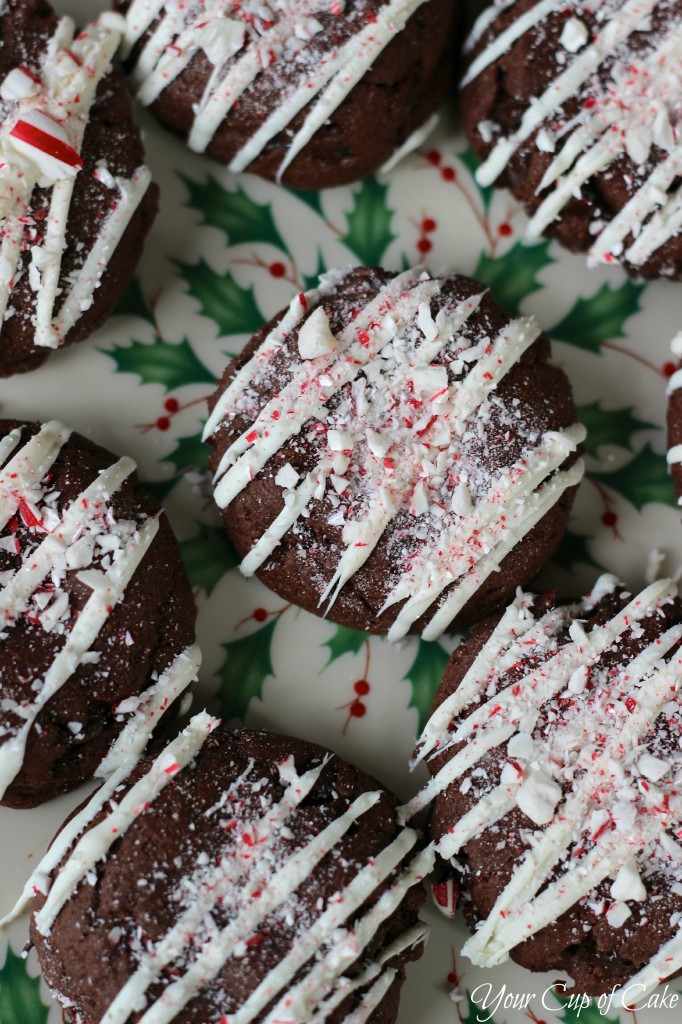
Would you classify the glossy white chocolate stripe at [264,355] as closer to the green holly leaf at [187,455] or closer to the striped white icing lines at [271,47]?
the green holly leaf at [187,455]

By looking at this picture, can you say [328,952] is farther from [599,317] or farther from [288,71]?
[288,71]

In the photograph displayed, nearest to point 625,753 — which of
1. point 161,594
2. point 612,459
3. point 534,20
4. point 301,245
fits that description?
point 612,459

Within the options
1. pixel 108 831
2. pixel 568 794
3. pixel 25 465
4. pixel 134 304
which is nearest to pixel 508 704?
Result: pixel 568 794

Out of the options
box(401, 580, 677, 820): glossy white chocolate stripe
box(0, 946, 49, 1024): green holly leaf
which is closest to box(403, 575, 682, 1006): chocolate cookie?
box(401, 580, 677, 820): glossy white chocolate stripe

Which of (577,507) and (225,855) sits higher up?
(577,507)

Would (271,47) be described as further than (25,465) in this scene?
Yes

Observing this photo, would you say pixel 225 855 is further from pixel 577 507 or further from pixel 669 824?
pixel 577 507

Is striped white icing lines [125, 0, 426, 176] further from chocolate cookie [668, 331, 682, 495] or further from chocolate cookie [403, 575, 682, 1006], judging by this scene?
chocolate cookie [403, 575, 682, 1006]
